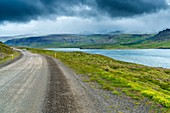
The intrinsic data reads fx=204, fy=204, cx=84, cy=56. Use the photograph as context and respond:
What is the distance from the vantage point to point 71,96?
14109 millimetres

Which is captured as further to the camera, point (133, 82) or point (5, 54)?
point (5, 54)

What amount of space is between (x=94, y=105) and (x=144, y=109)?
9.18 ft

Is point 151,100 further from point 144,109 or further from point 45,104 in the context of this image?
point 45,104

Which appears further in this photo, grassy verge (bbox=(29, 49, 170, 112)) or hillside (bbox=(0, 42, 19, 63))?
hillside (bbox=(0, 42, 19, 63))

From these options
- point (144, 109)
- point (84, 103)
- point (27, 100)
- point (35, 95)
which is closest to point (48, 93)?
point (35, 95)

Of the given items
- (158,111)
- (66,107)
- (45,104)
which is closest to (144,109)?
(158,111)

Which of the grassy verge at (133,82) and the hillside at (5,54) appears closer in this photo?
the grassy verge at (133,82)

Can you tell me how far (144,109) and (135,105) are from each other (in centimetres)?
89

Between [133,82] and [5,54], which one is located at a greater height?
[5,54]

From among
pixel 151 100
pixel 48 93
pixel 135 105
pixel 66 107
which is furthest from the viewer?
pixel 48 93

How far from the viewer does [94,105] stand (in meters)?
11.7

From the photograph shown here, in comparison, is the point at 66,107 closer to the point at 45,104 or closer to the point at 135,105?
the point at 45,104

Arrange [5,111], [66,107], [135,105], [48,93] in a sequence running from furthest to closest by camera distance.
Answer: [48,93] < [135,105] < [66,107] < [5,111]

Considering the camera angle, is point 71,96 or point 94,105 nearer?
point 94,105
